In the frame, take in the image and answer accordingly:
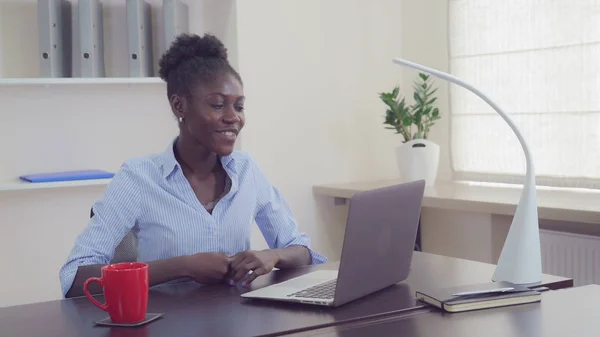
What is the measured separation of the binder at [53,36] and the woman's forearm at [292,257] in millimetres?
1427

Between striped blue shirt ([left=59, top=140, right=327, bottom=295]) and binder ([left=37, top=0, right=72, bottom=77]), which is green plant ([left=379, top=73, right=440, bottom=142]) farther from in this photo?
striped blue shirt ([left=59, top=140, right=327, bottom=295])

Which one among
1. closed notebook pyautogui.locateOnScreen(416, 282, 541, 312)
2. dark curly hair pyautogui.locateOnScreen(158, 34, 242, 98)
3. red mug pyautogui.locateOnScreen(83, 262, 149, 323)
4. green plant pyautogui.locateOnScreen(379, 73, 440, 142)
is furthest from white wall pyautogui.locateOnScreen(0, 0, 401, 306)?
closed notebook pyautogui.locateOnScreen(416, 282, 541, 312)

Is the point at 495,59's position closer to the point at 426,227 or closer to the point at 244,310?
the point at 426,227

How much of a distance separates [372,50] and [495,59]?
0.64 meters

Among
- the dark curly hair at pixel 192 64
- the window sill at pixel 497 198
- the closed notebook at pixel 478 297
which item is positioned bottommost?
the closed notebook at pixel 478 297

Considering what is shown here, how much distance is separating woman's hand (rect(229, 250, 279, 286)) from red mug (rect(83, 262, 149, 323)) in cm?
34

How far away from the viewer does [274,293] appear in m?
1.50

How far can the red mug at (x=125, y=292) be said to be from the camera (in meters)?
1.29

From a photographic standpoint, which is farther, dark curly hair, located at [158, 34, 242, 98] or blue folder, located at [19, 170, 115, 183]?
blue folder, located at [19, 170, 115, 183]

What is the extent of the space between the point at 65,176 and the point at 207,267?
4.77 feet

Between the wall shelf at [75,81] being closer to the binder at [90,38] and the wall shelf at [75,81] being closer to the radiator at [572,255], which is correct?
the binder at [90,38]

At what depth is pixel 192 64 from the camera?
78.8 inches

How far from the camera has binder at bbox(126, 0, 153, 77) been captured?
2.98 m

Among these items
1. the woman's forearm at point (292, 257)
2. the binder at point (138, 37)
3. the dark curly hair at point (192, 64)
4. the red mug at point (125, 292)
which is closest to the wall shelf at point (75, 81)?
the binder at point (138, 37)
